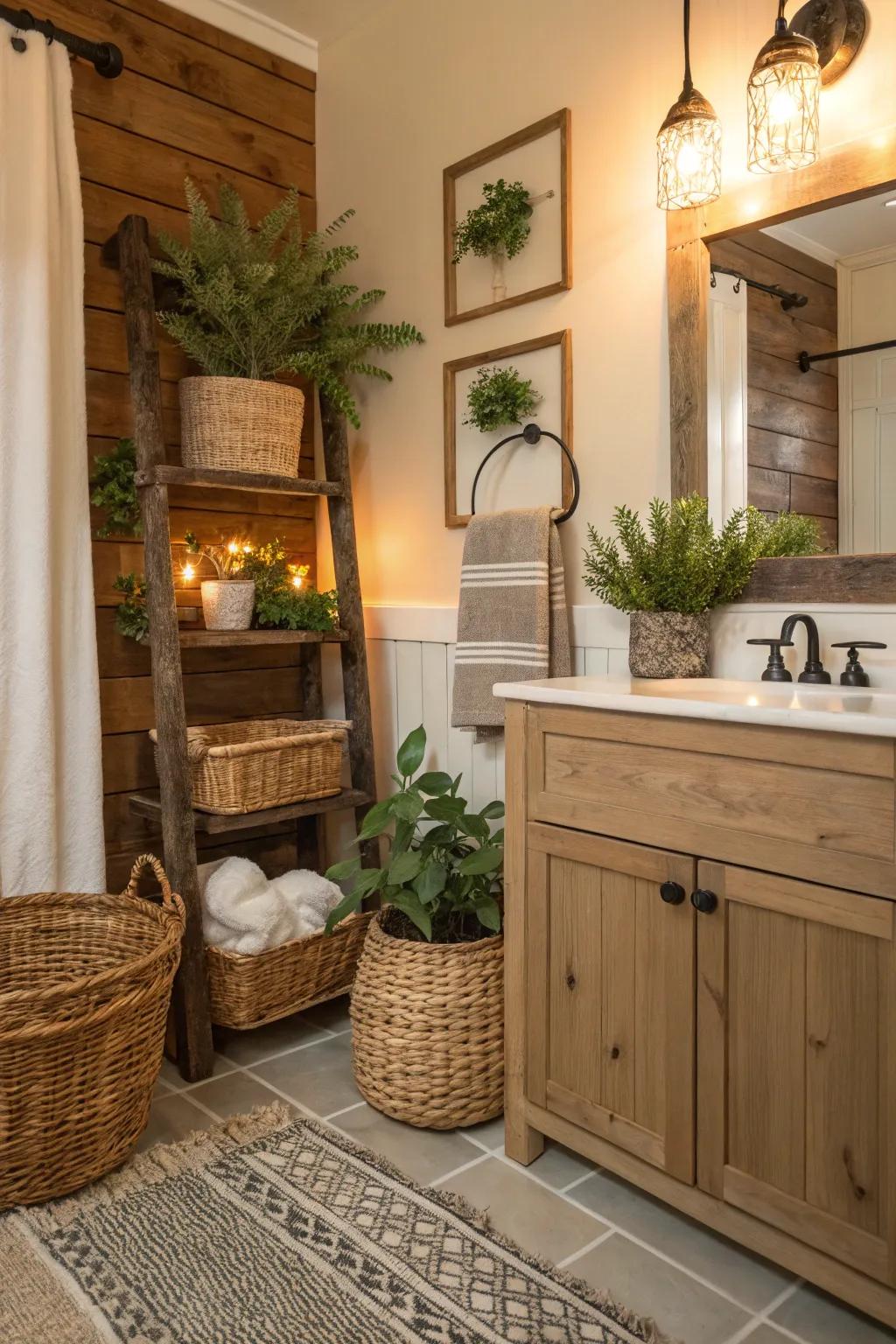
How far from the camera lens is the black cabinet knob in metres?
1.39

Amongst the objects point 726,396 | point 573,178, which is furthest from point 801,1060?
point 573,178

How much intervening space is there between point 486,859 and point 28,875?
3.26 ft

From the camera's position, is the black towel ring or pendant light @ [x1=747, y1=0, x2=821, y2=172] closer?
pendant light @ [x1=747, y1=0, x2=821, y2=172]

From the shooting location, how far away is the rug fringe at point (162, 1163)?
1.55 meters

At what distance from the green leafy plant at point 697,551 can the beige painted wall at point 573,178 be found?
0.19 metres

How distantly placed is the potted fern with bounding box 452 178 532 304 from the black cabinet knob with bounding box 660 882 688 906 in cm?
140

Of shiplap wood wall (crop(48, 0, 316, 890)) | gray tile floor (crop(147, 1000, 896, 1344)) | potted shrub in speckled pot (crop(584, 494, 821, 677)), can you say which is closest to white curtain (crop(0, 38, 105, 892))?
shiplap wood wall (crop(48, 0, 316, 890))

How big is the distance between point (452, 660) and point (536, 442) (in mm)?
549

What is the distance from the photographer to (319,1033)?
223 cm

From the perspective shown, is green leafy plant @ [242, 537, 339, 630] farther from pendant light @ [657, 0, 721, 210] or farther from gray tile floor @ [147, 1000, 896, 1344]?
pendant light @ [657, 0, 721, 210]

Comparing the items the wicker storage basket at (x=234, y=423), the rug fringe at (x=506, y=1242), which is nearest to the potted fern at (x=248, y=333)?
the wicker storage basket at (x=234, y=423)

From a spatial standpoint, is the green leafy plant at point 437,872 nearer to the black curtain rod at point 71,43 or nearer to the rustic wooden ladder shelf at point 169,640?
the rustic wooden ladder shelf at point 169,640

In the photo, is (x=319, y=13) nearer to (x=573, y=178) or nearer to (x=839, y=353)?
(x=573, y=178)

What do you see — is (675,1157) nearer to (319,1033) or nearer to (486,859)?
(486,859)
